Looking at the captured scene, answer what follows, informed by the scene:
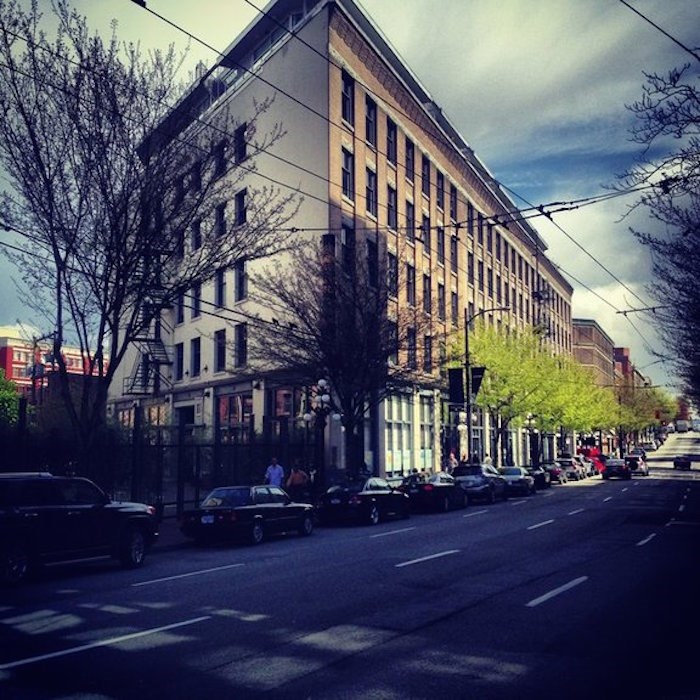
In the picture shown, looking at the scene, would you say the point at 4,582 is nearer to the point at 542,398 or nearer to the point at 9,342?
the point at 542,398

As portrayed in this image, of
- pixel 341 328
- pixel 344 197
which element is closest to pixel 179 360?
pixel 344 197

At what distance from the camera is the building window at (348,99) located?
1405 inches

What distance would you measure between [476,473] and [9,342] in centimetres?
8696

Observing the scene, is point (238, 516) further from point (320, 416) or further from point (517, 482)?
point (517, 482)

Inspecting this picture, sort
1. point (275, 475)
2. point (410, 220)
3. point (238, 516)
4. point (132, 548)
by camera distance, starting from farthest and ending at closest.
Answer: point (410, 220) < point (275, 475) < point (238, 516) < point (132, 548)

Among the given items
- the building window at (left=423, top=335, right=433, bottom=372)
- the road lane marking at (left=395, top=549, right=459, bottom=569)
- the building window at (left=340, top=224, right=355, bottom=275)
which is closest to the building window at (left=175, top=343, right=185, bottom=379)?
the building window at (left=423, top=335, right=433, bottom=372)

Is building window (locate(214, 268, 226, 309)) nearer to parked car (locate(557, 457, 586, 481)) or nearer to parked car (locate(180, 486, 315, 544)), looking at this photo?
parked car (locate(180, 486, 315, 544))

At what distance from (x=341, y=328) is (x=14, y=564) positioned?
53.0 ft

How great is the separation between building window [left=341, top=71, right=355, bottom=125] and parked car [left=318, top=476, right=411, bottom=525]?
19708 mm

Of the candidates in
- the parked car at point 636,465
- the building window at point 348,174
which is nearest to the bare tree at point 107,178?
the building window at point 348,174

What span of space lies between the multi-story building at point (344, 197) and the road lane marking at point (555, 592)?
18.3 metres

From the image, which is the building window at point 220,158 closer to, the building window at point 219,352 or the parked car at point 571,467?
the building window at point 219,352

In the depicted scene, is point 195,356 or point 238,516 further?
point 195,356

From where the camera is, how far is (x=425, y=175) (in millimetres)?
44844
